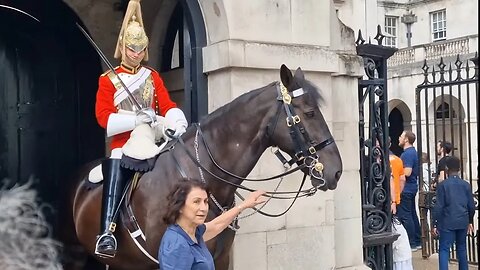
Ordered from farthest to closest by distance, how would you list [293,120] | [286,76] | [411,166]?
[411,166], [286,76], [293,120]

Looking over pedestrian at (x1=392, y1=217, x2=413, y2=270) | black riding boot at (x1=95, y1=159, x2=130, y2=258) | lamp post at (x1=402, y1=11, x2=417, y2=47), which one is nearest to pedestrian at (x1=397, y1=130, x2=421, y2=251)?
pedestrian at (x1=392, y1=217, x2=413, y2=270)

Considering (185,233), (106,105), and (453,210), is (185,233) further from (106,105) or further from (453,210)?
Result: (453,210)

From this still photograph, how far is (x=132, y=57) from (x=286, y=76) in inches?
48.5

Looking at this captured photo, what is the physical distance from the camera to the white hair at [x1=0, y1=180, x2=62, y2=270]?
542cm

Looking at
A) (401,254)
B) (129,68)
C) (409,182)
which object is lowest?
(401,254)

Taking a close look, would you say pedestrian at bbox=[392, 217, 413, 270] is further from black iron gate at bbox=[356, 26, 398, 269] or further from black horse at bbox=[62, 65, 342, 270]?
black horse at bbox=[62, 65, 342, 270]

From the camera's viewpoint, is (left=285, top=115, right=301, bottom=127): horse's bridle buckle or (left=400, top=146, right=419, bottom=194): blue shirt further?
(left=400, top=146, right=419, bottom=194): blue shirt

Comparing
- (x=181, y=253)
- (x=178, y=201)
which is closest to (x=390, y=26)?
(x=178, y=201)

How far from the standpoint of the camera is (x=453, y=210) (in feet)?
26.2

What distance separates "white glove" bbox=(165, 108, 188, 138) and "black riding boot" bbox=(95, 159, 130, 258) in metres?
0.47

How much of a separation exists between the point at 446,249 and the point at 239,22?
13.9 feet

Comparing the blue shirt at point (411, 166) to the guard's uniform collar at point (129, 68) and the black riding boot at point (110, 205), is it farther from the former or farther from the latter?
the black riding boot at point (110, 205)

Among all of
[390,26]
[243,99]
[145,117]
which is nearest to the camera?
[243,99]

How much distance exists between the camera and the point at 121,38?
5.08 metres
